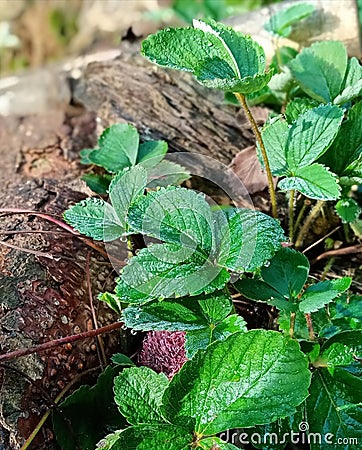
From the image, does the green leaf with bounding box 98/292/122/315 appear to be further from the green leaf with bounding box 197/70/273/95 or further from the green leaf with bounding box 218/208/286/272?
the green leaf with bounding box 197/70/273/95

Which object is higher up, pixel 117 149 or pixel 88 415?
pixel 117 149

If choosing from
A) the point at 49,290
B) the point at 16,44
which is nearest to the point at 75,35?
the point at 16,44

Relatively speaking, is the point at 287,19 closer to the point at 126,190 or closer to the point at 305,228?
the point at 305,228

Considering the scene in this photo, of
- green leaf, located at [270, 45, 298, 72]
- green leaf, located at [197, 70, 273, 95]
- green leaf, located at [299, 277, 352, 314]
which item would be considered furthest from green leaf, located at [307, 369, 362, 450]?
green leaf, located at [270, 45, 298, 72]

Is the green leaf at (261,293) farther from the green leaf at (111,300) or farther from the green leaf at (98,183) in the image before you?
the green leaf at (98,183)

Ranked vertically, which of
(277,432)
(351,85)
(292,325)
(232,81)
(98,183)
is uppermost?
(232,81)

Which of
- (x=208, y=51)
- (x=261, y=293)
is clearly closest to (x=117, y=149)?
(x=208, y=51)

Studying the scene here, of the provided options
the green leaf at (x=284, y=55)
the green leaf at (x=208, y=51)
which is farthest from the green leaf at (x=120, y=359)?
the green leaf at (x=284, y=55)
